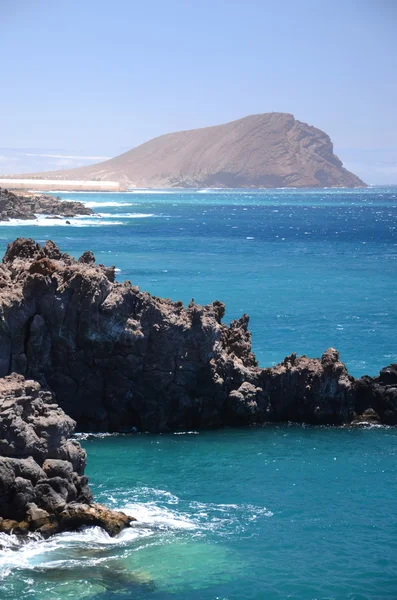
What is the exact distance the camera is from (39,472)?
2470 cm

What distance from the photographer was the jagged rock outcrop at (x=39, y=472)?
78.3ft

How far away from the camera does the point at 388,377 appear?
3591 cm

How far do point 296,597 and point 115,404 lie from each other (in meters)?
13.8

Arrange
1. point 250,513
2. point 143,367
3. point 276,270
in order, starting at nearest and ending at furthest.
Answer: point 250,513, point 143,367, point 276,270

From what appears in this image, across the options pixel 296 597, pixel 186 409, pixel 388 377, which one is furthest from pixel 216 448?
pixel 296 597

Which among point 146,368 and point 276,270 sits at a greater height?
point 276,270

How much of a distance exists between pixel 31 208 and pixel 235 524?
5406 inches

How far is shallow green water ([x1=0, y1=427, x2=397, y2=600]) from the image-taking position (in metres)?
21.9

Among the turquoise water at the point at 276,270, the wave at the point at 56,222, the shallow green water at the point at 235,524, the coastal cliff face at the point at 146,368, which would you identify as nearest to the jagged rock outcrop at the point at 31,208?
the wave at the point at 56,222

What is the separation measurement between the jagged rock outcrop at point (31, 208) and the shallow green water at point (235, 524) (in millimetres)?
103130

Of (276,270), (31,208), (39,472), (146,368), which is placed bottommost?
(39,472)

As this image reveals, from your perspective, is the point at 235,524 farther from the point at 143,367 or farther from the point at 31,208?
the point at 31,208

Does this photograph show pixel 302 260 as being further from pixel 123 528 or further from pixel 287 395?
pixel 123 528

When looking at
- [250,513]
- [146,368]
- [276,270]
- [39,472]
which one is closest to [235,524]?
[250,513]
